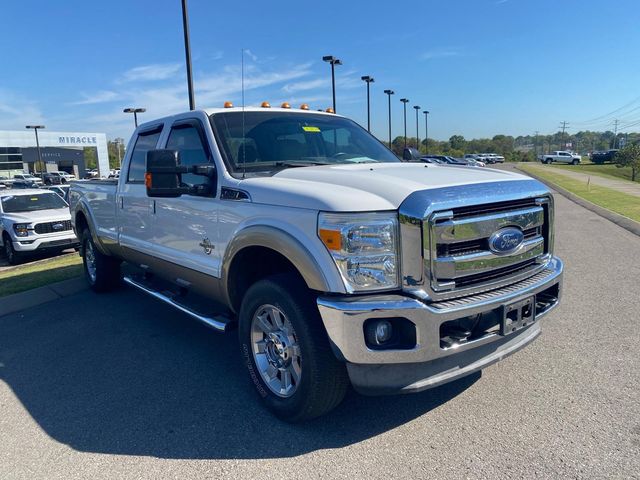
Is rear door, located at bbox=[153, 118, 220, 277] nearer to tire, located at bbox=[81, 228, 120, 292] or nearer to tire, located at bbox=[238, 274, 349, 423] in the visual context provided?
tire, located at bbox=[238, 274, 349, 423]

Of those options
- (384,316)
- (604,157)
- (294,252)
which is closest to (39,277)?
(294,252)

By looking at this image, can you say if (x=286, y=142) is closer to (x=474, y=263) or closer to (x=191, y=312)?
(x=191, y=312)

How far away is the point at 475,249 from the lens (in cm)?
300

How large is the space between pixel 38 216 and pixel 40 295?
6225 millimetres

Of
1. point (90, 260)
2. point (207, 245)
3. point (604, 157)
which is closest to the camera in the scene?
point (207, 245)

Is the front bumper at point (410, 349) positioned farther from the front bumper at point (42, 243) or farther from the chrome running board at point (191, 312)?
the front bumper at point (42, 243)

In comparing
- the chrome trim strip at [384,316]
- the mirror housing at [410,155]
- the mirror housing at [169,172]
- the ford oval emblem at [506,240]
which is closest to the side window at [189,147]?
the mirror housing at [169,172]

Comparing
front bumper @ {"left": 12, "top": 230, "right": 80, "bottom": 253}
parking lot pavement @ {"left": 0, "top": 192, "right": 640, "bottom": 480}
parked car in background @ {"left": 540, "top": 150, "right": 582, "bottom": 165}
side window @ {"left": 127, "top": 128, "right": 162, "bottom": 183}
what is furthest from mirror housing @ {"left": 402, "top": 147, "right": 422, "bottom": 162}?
parked car in background @ {"left": 540, "top": 150, "right": 582, "bottom": 165}

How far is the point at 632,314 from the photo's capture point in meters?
5.13

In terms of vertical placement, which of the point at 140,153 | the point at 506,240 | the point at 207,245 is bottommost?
the point at 207,245

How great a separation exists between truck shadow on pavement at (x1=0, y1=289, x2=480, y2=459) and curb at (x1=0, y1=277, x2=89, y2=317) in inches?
33.9

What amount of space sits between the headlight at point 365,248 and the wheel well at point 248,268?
2.88 feet

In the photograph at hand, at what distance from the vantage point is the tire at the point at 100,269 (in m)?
6.67

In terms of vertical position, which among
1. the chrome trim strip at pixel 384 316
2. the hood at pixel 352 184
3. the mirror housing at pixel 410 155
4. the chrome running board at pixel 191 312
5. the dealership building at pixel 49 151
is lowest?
the chrome running board at pixel 191 312
